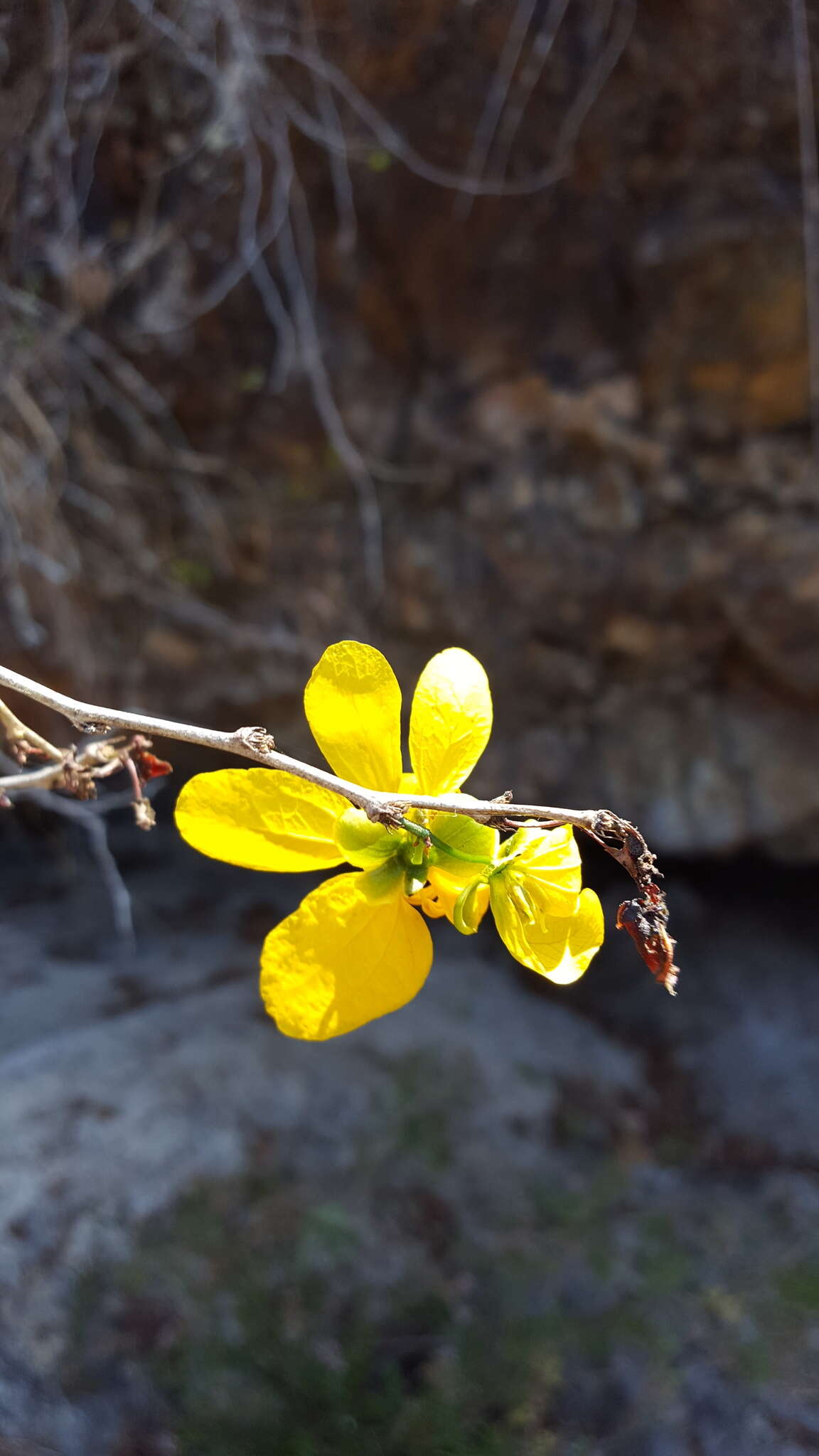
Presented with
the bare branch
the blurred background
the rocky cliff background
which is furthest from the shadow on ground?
the bare branch

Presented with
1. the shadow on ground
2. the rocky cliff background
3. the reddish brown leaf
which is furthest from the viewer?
the rocky cliff background

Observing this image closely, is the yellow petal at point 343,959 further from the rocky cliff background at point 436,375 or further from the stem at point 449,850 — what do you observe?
the rocky cliff background at point 436,375

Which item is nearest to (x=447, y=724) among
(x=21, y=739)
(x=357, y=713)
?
(x=357, y=713)

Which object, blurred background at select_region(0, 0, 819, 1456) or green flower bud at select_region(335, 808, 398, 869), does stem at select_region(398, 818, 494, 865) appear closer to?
green flower bud at select_region(335, 808, 398, 869)

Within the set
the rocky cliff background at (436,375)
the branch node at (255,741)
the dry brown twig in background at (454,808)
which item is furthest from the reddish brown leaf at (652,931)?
the rocky cliff background at (436,375)

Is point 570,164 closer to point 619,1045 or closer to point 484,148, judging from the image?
point 484,148

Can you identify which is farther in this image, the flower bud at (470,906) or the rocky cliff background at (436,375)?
the rocky cliff background at (436,375)

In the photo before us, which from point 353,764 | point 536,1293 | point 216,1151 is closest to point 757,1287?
point 536,1293
